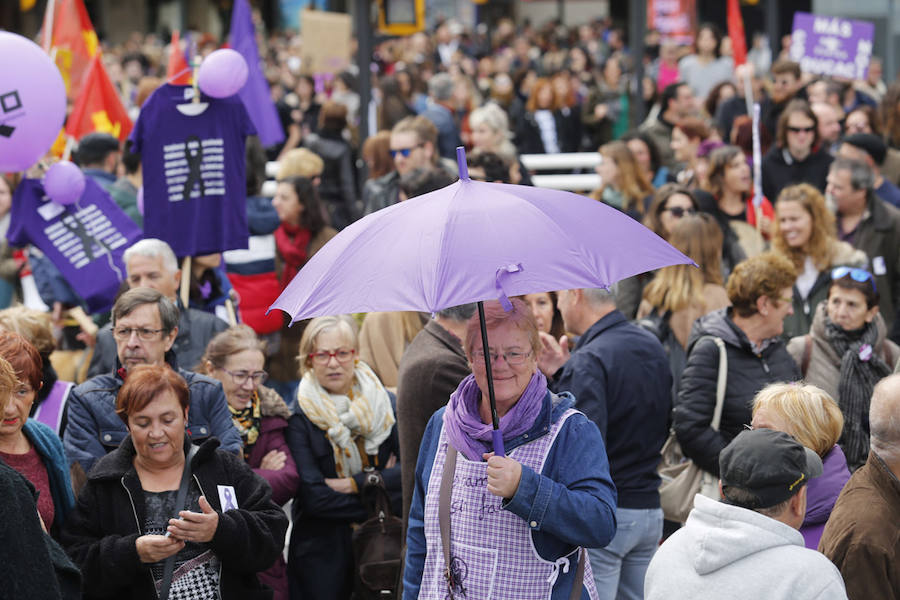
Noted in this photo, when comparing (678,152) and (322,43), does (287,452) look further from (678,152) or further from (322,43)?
(322,43)

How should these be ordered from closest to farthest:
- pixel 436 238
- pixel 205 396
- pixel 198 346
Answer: pixel 436 238 < pixel 205 396 < pixel 198 346

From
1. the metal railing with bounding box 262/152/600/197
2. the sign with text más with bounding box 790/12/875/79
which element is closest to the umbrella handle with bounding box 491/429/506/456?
the metal railing with bounding box 262/152/600/197

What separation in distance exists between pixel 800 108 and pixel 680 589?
22.5 ft

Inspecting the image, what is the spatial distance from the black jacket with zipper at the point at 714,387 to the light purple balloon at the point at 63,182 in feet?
11.6

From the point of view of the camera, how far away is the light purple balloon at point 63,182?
6.93m

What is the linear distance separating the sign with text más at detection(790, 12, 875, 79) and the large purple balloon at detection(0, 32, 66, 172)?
8.17 m

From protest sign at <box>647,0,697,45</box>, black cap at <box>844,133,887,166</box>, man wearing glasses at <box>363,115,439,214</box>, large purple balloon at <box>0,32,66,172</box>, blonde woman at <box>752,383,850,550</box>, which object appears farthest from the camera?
protest sign at <box>647,0,697,45</box>

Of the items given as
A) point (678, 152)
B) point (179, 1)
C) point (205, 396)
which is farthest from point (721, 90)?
point (179, 1)

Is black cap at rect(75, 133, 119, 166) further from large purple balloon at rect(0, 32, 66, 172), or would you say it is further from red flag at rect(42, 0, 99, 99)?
red flag at rect(42, 0, 99, 99)

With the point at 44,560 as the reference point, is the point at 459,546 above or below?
below

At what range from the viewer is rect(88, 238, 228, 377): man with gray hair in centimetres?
616

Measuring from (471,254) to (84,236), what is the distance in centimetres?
413

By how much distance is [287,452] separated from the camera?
5688 mm

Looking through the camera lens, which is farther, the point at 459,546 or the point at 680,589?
the point at 459,546
